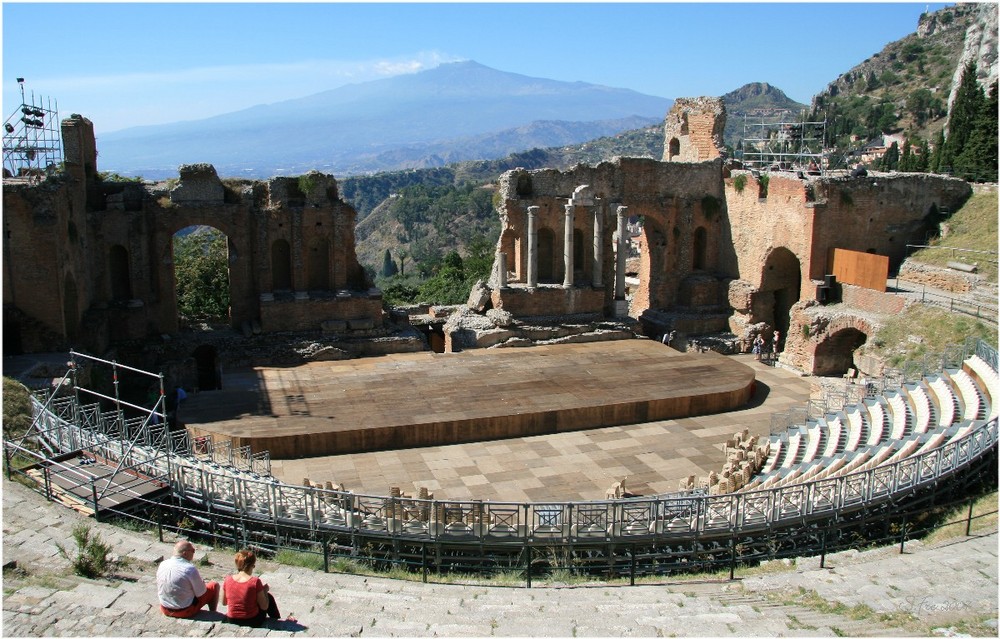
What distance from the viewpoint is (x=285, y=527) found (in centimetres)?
1384

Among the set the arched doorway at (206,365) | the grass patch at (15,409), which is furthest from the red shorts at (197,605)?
the arched doorway at (206,365)

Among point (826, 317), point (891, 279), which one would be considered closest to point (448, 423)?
point (826, 317)

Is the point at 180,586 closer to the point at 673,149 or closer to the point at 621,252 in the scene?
the point at 621,252

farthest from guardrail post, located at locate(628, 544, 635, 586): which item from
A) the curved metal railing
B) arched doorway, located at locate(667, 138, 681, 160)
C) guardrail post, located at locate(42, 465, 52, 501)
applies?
arched doorway, located at locate(667, 138, 681, 160)

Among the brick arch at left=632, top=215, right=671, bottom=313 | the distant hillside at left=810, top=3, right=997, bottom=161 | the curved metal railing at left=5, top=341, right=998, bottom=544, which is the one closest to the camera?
the curved metal railing at left=5, top=341, right=998, bottom=544

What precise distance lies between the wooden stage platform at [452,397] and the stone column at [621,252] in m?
4.20

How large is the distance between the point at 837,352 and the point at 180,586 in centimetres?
2375

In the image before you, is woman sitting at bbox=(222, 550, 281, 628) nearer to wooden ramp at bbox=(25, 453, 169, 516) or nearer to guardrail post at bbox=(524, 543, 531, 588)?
guardrail post at bbox=(524, 543, 531, 588)

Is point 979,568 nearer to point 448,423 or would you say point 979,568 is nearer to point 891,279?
point 448,423

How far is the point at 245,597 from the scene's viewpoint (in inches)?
377

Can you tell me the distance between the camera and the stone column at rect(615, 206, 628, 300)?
30625 mm

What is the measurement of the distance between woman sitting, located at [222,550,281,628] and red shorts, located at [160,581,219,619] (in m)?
0.22

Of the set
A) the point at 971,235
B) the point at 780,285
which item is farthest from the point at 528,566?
the point at 971,235

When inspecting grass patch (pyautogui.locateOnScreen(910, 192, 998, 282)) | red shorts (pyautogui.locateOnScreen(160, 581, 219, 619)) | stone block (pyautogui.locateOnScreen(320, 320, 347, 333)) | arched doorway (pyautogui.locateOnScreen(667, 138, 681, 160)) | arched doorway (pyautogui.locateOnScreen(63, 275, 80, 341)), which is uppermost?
arched doorway (pyautogui.locateOnScreen(667, 138, 681, 160))
